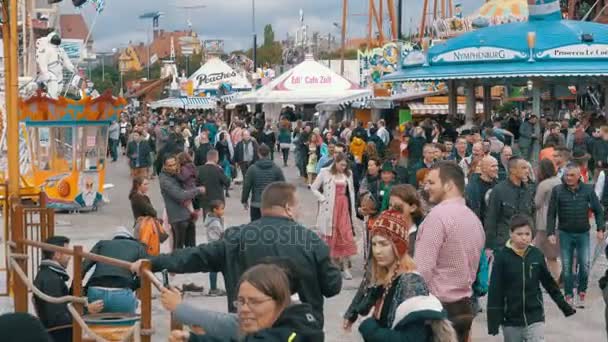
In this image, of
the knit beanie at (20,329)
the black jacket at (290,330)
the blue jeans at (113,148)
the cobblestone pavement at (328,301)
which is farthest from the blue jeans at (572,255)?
the blue jeans at (113,148)

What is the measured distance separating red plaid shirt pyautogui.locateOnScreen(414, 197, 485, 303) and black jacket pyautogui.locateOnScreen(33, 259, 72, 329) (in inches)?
100

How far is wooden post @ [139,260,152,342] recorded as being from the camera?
608 cm

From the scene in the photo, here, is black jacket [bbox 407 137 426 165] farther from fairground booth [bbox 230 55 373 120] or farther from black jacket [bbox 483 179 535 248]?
fairground booth [bbox 230 55 373 120]

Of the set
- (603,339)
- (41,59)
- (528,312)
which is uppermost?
(41,59)

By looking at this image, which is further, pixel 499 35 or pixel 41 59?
pixel 499 35

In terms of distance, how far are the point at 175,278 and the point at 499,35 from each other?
17330 mm

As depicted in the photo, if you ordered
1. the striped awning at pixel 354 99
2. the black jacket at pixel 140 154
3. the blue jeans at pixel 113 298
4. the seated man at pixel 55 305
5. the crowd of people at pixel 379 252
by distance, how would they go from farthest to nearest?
→ 1. the striped awning at pixel 354 99
2. the black jacket at pixel 140 154
3. the blue jeans at pixel 113 298
4. the seated man at pixel 55 305
5. the crowd of people at pixel 379 252

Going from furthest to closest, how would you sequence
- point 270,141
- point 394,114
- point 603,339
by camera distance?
point 394,114 < point 270,141 < point 603,339

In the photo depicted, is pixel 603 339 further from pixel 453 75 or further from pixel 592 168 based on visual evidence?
pixel 453 75

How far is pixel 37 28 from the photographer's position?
34.0 metres

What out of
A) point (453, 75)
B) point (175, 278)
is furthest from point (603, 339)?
point (453, 75)

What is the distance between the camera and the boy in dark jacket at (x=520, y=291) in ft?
27.2

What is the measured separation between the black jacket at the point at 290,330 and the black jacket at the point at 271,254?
66.3 inches

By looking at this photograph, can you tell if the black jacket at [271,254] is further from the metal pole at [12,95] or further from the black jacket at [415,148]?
the black jacket at [415,148]
